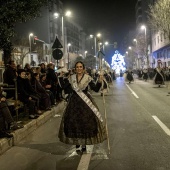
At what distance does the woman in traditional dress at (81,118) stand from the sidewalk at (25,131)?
1.39 metres

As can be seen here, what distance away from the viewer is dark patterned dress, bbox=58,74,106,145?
690 centimetres

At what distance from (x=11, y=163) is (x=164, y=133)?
4.19 meters

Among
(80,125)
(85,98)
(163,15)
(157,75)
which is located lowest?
(80,125)

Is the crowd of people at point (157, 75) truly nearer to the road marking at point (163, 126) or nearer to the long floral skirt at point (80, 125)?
the road marking at point (163, 126)

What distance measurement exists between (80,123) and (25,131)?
2.82 metres

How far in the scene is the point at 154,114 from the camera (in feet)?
41.7

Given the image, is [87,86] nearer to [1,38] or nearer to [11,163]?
[11,163]

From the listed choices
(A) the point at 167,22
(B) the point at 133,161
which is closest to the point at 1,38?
(B) the point at 133,161

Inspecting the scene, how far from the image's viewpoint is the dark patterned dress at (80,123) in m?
6.90

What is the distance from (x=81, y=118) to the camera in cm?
693

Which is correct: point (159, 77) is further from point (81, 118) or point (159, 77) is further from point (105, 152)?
point (81, 118)

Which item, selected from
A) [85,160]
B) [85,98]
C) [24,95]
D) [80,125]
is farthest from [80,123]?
[24,95]

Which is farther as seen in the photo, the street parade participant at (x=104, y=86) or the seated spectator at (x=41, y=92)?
the seated spectator at (x=41, y=92)

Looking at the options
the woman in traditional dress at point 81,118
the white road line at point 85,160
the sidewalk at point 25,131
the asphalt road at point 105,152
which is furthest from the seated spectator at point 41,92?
the woman in traditional dress at point 81,118
